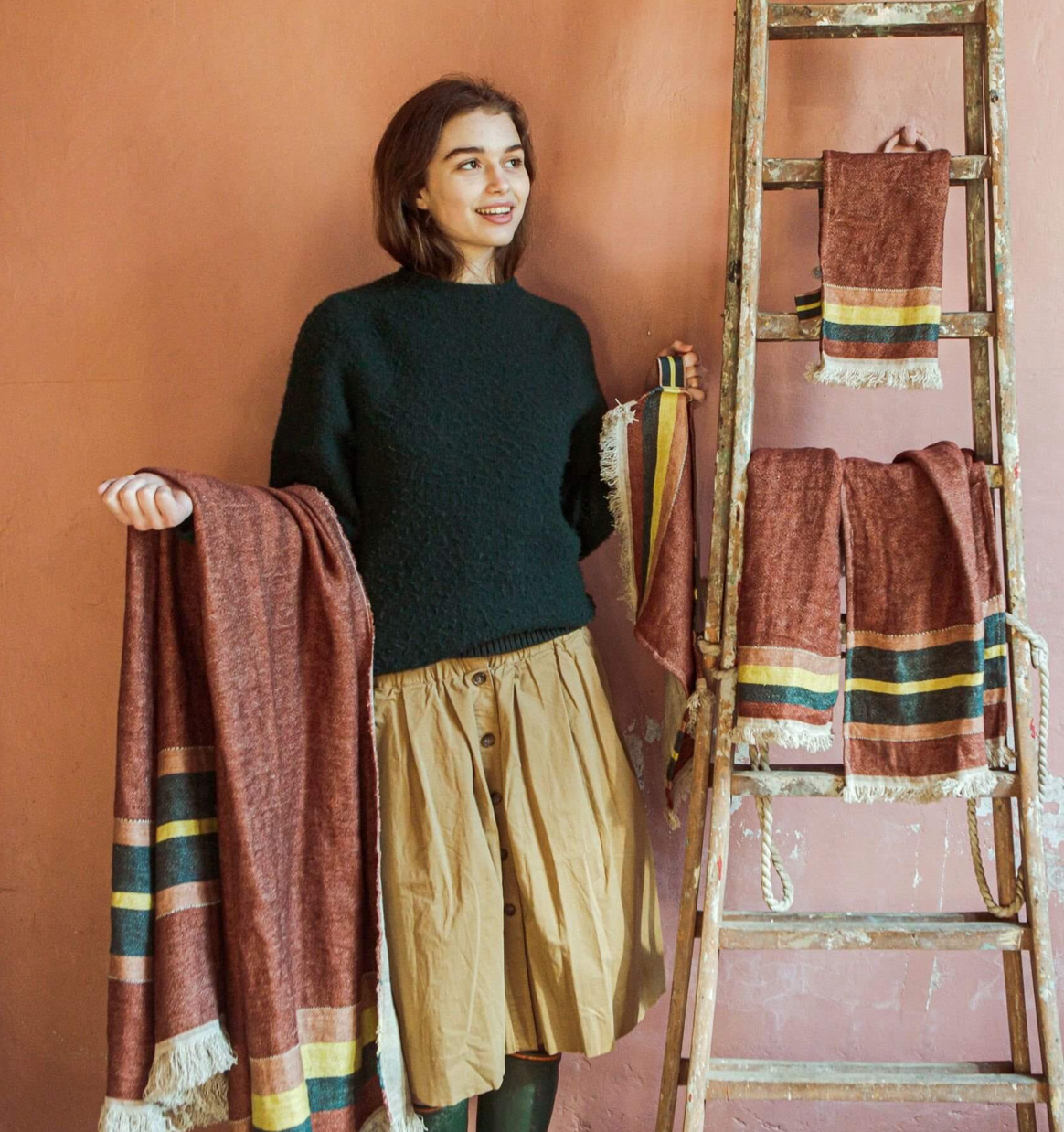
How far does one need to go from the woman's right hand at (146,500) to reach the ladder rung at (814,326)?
0.74 metres

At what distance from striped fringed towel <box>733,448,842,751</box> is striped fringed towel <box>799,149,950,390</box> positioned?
0.13m

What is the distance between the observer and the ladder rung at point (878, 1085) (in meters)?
1.32

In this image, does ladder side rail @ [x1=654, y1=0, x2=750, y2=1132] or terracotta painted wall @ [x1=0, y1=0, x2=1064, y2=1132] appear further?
terracotta painted wall @ [x1=0, y1=0, x2=1064, y2=1132]

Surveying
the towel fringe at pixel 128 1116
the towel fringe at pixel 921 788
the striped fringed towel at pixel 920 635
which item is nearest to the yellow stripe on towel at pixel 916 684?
the striped fringed towel at pixel 920 635

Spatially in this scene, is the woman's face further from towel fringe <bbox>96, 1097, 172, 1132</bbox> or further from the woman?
towel fringe <bbox>96, 1097, 172, 1132</bbox>

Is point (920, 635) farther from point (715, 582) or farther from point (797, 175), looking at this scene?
point (797, 175)

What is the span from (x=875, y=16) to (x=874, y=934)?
3.75 ft

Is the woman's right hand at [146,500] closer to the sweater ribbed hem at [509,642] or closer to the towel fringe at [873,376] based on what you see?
the sweater ribbed hem at [509,642]

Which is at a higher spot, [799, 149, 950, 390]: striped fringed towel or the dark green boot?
[799, 149, 950, 390]: striped fringed towel

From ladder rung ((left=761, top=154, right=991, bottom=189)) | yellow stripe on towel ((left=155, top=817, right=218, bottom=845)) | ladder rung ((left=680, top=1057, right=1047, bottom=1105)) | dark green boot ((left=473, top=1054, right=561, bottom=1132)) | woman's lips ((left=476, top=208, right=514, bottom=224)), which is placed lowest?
dark green boot ((left=473, top=1054, right=561, bottom=1132))

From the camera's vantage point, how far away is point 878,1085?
4.32 ft

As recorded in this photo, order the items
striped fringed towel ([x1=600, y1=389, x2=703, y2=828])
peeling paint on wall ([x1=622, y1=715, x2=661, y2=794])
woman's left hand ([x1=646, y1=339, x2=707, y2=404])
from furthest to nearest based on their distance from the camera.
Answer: peeling paint on wall ([x1=622, y1=715, x2=661, y2=794]) < woman's left hand ([x1=646, y1=339, x2=707, y2=404]) < striped fringed towel ([x1=600, y1=389, x2=703, y2=828])

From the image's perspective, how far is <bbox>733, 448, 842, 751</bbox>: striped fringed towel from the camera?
1283 mm

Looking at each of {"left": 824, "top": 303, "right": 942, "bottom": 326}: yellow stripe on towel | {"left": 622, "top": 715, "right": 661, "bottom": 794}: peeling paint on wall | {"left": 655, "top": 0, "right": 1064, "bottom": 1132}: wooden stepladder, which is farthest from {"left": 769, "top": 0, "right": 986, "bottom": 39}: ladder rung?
{"left": 622, "top": 715, "right": 661, "bottom": 794}: peeling paint on wall
